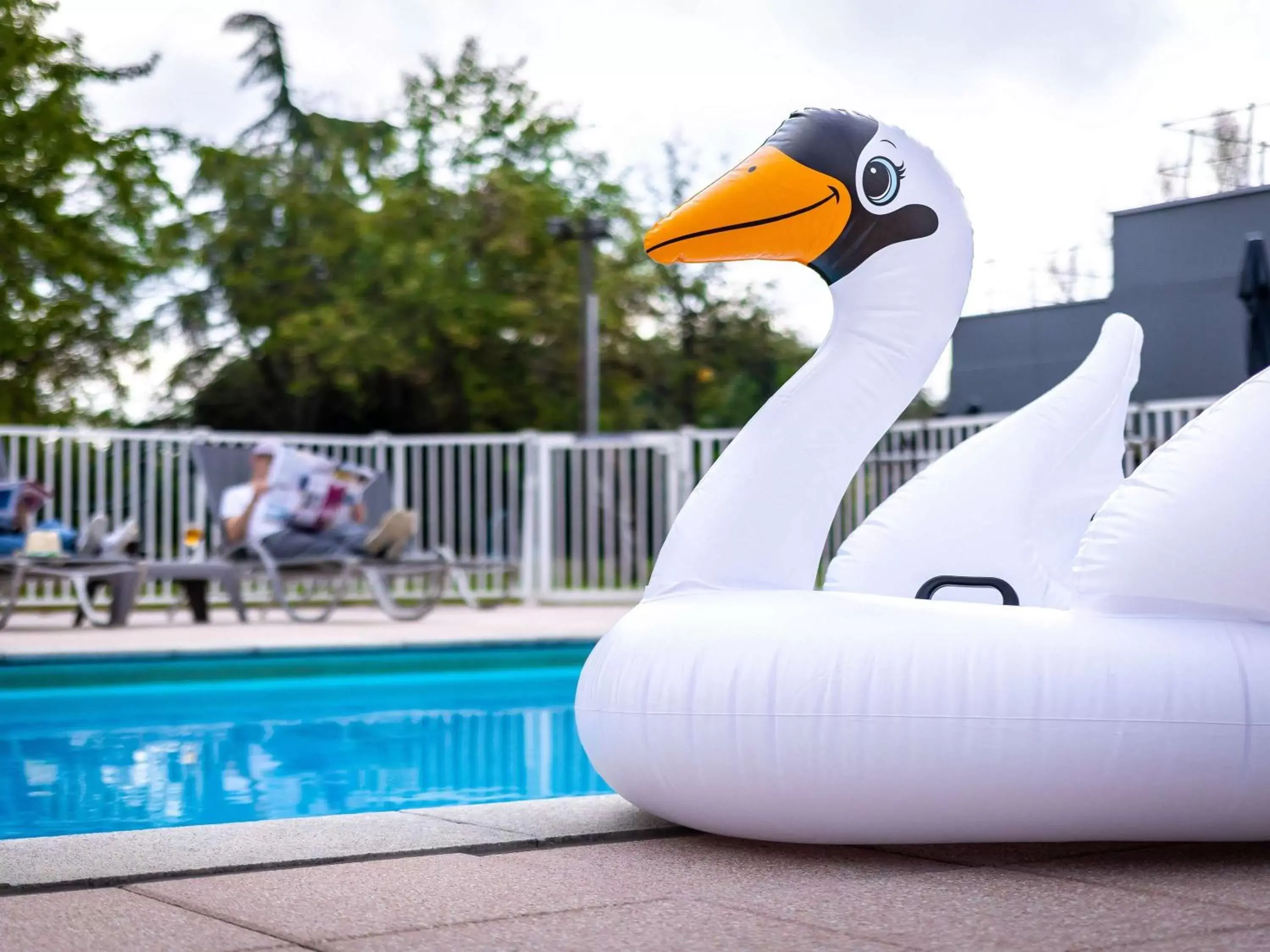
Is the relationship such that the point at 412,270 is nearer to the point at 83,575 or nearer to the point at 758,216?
the point at 83,575

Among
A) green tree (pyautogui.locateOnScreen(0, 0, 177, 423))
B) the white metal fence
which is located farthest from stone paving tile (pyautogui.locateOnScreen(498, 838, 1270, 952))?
green tree (pyautogui.locateOnScreen(0, 0, 177, 423))

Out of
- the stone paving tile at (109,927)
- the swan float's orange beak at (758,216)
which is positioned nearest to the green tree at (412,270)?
the swan float's orange beak at (758,216)

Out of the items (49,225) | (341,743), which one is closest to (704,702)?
(341,743)

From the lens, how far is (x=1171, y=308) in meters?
14.4

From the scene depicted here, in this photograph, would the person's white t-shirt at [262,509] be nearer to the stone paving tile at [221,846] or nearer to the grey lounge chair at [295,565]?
the grey lounge chair at [295,565]

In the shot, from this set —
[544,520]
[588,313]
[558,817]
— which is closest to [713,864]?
[558,817]

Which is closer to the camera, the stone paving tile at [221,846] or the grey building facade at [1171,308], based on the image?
the stone paving tile at [221,846]

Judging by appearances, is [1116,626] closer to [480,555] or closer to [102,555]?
[102,555]

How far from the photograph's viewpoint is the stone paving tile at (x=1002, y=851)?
9.56ft

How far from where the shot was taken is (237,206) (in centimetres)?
2666

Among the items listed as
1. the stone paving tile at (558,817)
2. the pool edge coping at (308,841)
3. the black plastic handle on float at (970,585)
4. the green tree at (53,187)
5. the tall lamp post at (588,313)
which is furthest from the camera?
the green tree at (53,187)

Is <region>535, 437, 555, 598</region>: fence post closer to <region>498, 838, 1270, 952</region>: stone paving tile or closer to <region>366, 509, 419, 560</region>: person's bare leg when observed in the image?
<region>366, 509, 419, 560</region>: person's bare leg

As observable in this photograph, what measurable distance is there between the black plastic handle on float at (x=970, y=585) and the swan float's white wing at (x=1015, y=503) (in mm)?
60

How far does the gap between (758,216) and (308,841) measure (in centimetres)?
159
